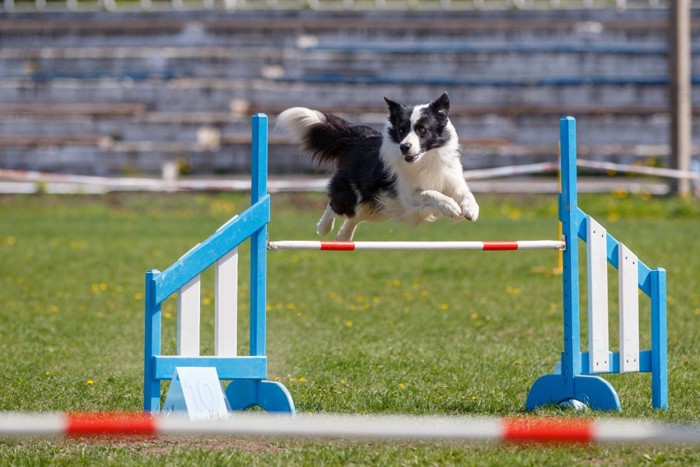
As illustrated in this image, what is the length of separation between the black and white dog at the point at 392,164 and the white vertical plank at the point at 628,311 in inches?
30.8

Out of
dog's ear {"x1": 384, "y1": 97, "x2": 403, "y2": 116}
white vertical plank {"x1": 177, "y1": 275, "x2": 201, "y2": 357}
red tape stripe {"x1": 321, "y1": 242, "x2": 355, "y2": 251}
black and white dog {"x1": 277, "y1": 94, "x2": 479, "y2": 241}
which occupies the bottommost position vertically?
white vertical plank {"x1": 177, "y1": 275, "x2": 201, "y2": 357}

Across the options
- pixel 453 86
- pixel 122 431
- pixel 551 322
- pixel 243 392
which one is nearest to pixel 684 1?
pixel 453 86

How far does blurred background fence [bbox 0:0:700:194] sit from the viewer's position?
2250 cm

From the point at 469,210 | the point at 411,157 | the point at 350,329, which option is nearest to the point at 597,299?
the point at 469,210

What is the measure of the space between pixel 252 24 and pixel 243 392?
22.1 meters

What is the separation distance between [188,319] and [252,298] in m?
0.32

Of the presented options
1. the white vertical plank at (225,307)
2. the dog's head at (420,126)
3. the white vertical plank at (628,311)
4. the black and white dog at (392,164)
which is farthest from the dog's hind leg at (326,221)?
the white vertical plank at (628,311)

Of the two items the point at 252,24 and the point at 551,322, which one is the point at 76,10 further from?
the point at 551,322

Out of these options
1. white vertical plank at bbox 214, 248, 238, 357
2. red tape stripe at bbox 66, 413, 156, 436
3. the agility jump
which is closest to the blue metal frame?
the agility jump

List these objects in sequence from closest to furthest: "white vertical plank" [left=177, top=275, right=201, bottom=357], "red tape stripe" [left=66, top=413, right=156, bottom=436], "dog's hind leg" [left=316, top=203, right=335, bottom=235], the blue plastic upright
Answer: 1. "red tape stripe" [left=66, top=413, right=156, bottom=436]
2. the blue plastic upright
3. "white vertical plank" [left=177, top=275, right=201, bottom=357]
4. "dog's hind leg" [left=316, top=203, right=335, bottom=235]

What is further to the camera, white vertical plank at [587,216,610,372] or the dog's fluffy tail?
the dog's fluffy tail

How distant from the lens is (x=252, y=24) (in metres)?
26.6

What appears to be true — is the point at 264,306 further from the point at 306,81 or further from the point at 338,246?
the point at 306,81

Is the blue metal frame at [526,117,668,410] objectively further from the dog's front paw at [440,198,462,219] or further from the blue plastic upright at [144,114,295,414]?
the blue plastic upright at [144,114,295,414]
